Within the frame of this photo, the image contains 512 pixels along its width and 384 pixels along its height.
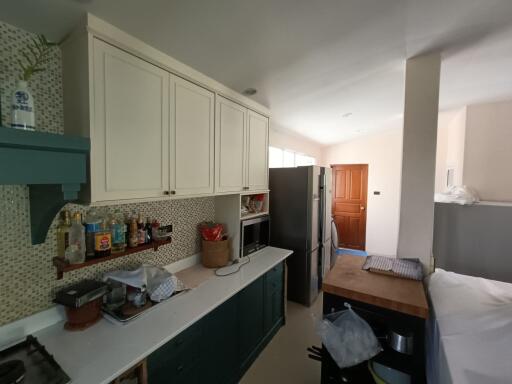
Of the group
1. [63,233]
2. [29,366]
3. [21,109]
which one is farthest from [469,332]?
[21,109]

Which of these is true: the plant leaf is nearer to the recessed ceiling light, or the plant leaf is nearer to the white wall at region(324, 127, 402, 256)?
the recessed ceiling light

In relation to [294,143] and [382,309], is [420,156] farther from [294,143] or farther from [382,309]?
[294,143]

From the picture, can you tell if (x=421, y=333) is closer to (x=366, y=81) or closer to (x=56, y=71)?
(x=366, y=81)

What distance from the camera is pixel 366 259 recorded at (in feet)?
6.40

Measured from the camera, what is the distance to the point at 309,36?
1.46m

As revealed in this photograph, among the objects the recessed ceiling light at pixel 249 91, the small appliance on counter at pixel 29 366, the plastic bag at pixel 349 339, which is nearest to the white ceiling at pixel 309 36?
the recessed ceiling light at pixel 249 91

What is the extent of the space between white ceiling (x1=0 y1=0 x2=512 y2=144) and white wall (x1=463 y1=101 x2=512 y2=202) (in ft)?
1.36

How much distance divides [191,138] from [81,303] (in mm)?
1148

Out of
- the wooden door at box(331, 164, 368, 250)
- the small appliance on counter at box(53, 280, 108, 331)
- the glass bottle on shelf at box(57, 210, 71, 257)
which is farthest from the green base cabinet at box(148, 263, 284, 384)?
the wooden door at box(331, 164, 368, 250)

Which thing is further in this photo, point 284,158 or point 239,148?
point 284,158

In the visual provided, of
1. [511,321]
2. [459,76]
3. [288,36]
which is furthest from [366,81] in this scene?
[511,321]

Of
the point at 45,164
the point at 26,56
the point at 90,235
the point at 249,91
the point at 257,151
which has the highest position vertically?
the point at 249,91

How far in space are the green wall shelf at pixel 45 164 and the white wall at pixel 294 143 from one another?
2814 millimetres

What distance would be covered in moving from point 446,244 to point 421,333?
1.57 metres
